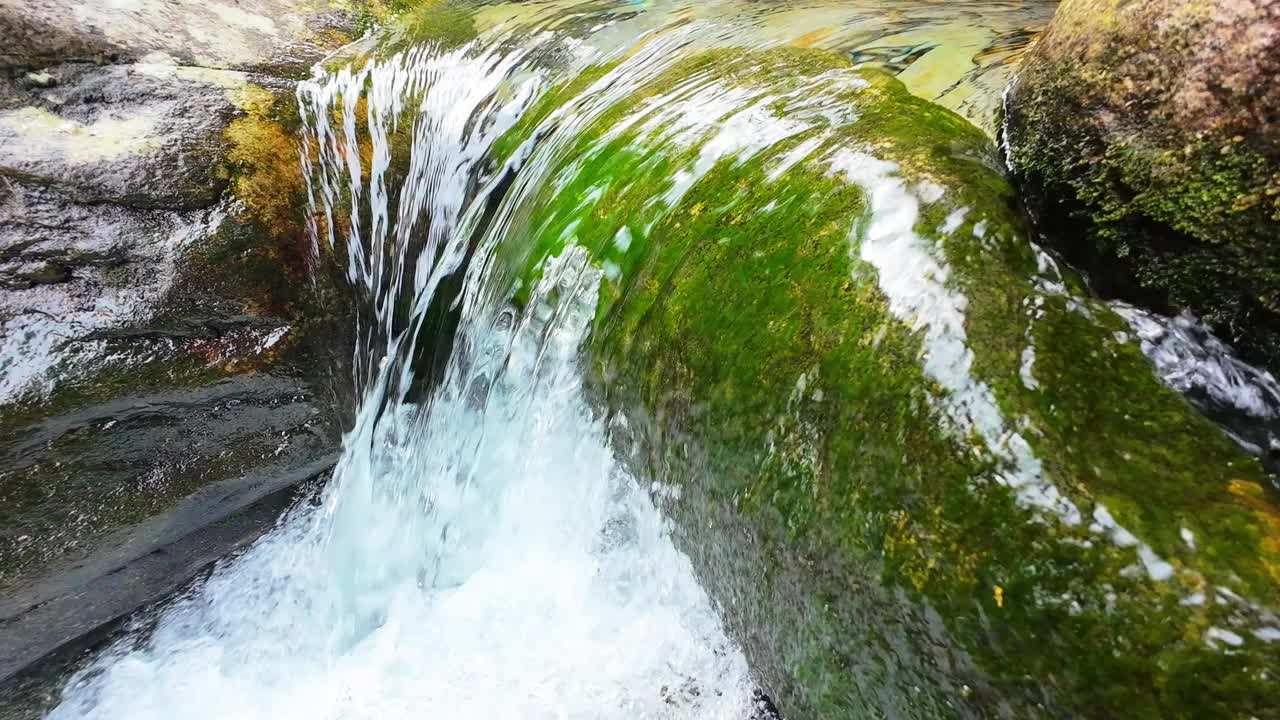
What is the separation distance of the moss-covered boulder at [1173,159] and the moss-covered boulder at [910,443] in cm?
24

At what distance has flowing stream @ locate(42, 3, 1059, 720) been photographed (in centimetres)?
317

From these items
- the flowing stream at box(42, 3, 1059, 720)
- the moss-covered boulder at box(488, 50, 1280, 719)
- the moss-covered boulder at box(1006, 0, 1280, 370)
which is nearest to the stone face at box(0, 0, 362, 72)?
the flowing stream at box(42, 3, 1059, 720)

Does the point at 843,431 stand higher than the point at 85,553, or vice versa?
the point at 843,431

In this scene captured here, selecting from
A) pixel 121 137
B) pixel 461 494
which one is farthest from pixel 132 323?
pixel 461 494

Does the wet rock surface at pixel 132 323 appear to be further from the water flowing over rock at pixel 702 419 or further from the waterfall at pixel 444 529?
the waterfall at pixel 444 529

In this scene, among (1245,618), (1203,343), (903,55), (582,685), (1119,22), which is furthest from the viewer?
(903,55)

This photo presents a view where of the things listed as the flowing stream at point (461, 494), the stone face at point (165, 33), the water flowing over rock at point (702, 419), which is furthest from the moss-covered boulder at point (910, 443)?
the stone face at point (165, 33)

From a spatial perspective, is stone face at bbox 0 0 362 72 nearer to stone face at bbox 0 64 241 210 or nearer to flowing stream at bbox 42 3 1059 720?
stone face at bbox 0 64 241 210

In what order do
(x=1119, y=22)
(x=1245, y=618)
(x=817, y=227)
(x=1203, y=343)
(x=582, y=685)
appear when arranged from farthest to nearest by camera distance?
(x=582, y=685) < (x=817, y=227) < (x=1119, y=22) < (x=1203, y=343) < (x=1245, y=618)

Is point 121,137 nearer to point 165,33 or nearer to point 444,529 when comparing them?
point 165,33

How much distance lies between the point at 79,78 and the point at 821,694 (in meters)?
4.38

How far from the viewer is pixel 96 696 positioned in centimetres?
393

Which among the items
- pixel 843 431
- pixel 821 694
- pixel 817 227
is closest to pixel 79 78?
pixel 817 227

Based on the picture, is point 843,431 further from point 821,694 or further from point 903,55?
point 903,55
